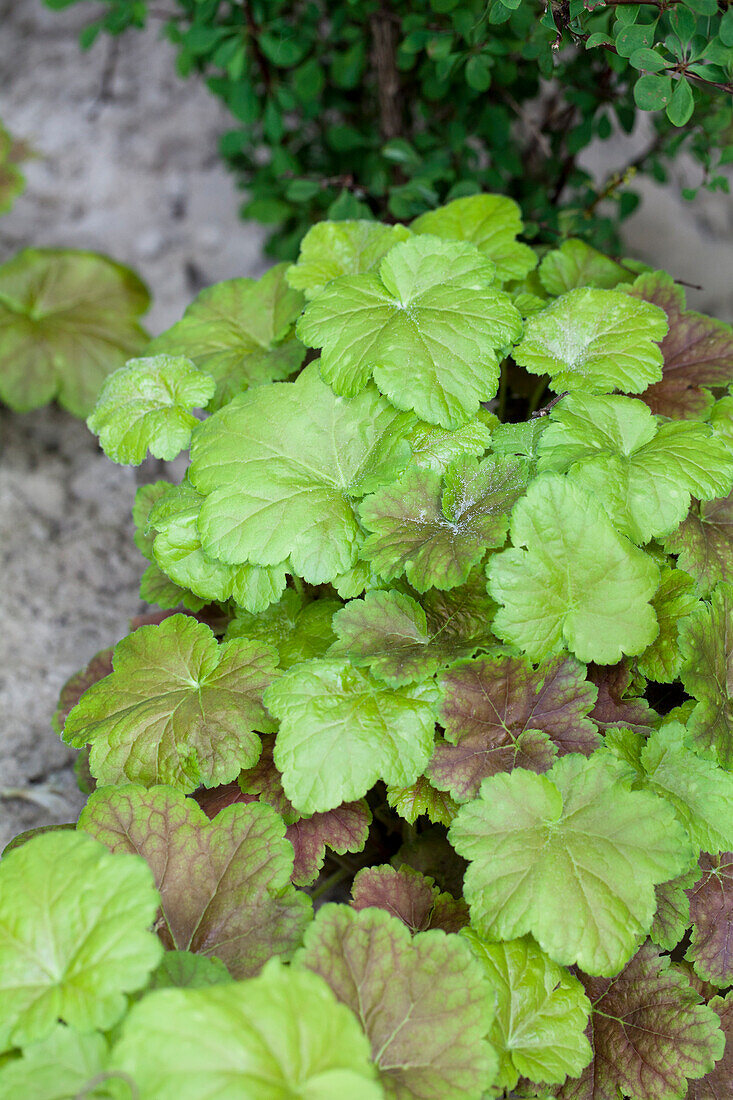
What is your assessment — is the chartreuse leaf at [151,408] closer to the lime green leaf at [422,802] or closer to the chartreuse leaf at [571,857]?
the lime green leaf at [422,802]

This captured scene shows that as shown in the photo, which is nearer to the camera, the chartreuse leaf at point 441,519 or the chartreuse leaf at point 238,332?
the chartreuse leaf at point 441,519

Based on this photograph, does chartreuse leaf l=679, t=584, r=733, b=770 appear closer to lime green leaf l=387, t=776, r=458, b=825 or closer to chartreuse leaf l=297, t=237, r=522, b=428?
lime green leaf l=387, t=776, r=458, b=825

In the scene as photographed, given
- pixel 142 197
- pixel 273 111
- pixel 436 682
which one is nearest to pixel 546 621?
pixel 436 682

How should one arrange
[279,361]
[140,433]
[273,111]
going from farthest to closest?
[273,111]
[279,361]
[140,433]

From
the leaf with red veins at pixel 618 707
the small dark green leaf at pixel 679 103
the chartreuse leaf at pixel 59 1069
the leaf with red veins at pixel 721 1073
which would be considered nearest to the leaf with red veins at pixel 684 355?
the small dark green leaf at pixel 679 103

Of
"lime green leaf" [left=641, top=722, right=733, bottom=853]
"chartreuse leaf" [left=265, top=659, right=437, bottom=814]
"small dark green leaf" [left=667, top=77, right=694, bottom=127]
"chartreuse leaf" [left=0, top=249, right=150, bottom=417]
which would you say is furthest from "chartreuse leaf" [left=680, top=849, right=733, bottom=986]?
"chartreuse leaf" [left=0, top=249, right=150, bottom=417]

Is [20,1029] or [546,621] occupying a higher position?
[546,621]

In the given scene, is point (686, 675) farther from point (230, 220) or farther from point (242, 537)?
point (230, 220)

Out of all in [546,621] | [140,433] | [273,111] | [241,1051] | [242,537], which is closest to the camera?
[241,1051]
